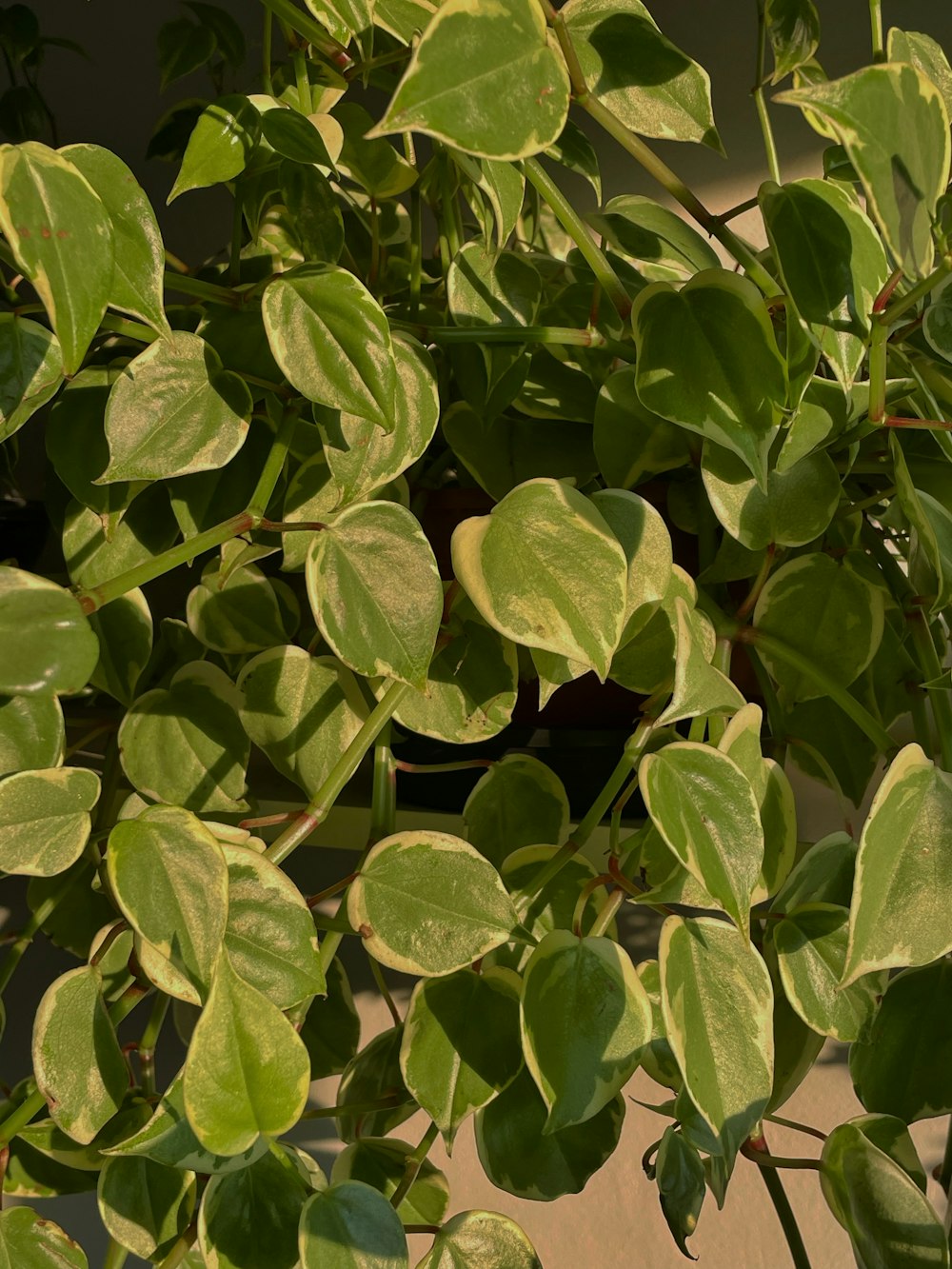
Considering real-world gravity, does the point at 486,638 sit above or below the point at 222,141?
below

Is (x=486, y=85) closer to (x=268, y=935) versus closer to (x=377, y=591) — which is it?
(x=377, y=591)

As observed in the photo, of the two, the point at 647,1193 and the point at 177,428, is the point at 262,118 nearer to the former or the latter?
the point at 177,428

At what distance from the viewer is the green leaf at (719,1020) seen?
354mm

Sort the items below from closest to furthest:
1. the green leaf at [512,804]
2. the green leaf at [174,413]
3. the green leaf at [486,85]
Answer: the green leaf at [486,85] < the green leaf at [174,413] < the green leaf at [512,804]

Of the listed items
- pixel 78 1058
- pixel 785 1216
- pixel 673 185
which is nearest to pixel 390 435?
pixel 673 185

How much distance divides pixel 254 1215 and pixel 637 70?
48 cm

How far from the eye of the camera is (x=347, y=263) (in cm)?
59

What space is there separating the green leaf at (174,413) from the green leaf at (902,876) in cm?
26

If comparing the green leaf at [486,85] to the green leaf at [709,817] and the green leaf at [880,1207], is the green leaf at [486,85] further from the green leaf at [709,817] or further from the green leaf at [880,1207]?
the green leaf at [880,1207]

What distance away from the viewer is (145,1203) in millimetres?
427

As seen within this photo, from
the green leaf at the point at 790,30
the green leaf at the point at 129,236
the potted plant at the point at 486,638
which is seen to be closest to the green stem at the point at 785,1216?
the potted plant at the point at 486,638

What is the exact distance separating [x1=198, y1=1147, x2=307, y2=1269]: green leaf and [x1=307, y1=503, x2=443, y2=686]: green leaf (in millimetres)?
192

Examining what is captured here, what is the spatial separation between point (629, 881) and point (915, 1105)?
14 centimetres

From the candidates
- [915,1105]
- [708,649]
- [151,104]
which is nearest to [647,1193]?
[915,1105]
